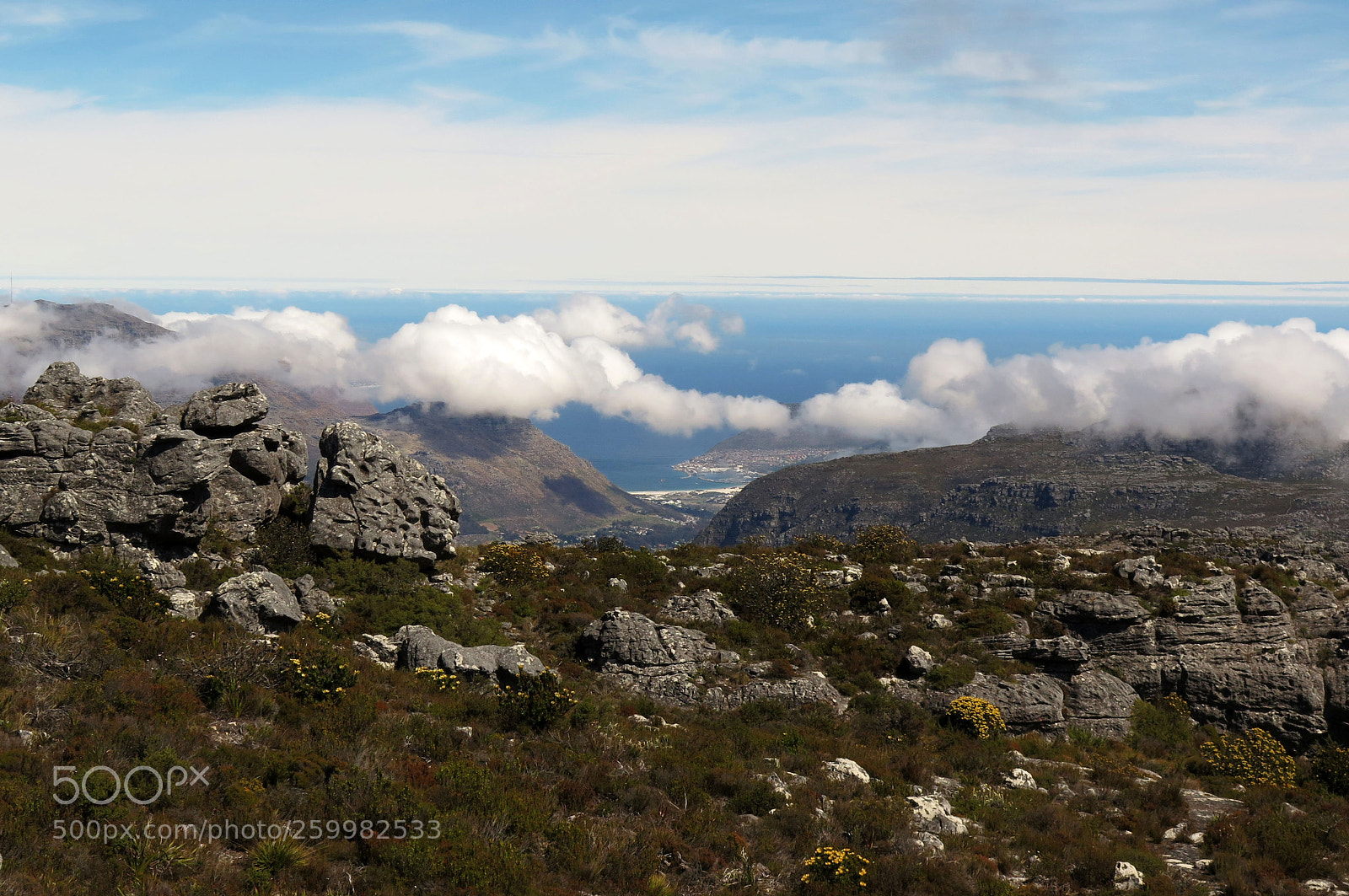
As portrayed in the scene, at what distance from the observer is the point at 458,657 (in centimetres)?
2403

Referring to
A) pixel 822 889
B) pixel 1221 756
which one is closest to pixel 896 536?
pixel 1221 756

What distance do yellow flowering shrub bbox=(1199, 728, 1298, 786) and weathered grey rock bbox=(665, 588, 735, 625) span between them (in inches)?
765

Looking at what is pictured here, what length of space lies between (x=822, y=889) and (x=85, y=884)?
12411mm

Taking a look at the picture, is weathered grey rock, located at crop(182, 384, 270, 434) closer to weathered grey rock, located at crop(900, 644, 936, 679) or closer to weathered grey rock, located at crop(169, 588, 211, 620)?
weathered grey rock, located at crop(169, 588, 211, 620)

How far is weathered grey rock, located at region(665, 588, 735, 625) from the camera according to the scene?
34.0 meters

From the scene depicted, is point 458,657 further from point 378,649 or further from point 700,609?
point 700,609

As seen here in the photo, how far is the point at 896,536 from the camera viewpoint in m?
50.0

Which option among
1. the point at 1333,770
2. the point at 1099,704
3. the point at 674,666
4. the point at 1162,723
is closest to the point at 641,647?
the point at 674,666

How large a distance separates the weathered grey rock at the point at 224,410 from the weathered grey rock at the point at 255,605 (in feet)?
34.7

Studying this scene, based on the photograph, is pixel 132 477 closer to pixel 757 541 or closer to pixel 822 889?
pixel 822 889

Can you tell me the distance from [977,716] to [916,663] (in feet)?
13.3

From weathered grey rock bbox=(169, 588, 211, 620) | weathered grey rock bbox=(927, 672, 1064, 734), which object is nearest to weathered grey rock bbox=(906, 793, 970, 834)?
weathered grey rock bbox=(927, 672, 1064, 734)

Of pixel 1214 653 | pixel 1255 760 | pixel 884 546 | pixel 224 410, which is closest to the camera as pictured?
pixel 1255 760

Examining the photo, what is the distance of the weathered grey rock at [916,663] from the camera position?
29516mm
